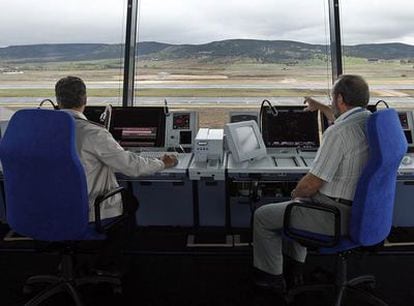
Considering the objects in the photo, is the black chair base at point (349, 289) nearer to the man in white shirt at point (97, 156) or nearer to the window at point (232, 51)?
the man in white shirt at point (97, 156)

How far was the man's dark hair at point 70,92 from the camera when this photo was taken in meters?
2.21

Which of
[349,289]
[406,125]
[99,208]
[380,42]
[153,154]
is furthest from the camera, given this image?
[380,42]

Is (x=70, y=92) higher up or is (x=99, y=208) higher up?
(x=70, y=92)

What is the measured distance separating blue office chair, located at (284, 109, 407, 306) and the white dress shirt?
84 centimetres

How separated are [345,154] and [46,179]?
1355 mm

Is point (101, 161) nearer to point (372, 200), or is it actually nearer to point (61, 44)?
point (372, 200)

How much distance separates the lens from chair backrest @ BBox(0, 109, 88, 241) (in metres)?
1.93

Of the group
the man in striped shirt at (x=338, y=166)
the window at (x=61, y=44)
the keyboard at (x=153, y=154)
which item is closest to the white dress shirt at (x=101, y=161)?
the keyboard at (x=153, y=154)

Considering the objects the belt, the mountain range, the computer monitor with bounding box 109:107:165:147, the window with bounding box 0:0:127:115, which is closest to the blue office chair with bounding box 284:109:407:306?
the belt

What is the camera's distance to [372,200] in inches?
76.7

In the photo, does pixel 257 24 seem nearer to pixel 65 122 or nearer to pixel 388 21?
pixel 388 21

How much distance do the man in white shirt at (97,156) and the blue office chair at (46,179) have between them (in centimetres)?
11

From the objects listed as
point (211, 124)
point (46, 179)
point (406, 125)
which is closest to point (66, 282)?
point (46, 179)

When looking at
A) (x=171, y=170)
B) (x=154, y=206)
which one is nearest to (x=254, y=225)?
(x=171, y=170)
